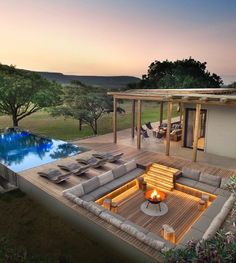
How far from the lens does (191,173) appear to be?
31.1 ft

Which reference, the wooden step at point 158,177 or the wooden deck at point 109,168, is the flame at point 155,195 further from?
the wooden step at point 158,177

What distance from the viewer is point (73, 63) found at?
116ft

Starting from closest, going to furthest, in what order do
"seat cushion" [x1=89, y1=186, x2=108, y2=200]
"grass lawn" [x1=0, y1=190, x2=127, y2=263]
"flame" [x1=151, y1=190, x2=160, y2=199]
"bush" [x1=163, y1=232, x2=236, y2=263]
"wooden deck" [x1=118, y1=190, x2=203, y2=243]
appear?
"bush" [x1=163, y1=232, x2=236, y2=263] → "grass lawn" [x1=0, y1=190, x2=127, y2=263] → "wooden deck" [x1=118, y1=190, x2=203, y2=243] → "flame" [x1=151, y1=190, x2=160, y2=199] → "seat cushion" [x1=89, y1=186, x2=108, y2=200]

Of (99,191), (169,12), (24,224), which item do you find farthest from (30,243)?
(169,12)

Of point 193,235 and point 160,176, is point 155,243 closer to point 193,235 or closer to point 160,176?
point 193,235

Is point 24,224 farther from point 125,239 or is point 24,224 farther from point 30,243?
point 125,239

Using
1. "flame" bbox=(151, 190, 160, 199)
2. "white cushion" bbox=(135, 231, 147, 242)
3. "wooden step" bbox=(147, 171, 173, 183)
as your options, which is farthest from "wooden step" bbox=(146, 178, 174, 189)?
"white cushion" bbox=(135, 231, 147, 242)

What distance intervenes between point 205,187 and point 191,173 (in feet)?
2.90

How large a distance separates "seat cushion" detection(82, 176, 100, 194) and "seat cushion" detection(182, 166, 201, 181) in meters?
3.91

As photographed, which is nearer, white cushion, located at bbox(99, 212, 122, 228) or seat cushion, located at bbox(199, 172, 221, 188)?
white cushion, located at bbox(99, 212, 122, 228)

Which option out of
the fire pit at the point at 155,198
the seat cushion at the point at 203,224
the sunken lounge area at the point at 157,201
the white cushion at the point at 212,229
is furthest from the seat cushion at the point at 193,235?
the fire pit at the point at 155,198

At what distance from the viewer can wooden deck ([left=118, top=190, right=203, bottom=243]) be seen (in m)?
7.19

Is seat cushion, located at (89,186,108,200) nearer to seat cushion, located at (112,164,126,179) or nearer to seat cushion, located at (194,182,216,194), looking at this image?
seat cushion, located at (112,164,126,179)

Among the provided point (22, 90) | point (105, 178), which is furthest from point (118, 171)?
point (22, 90)
